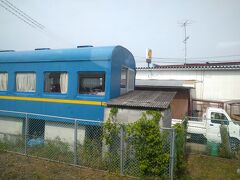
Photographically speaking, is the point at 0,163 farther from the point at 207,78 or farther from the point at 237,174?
the point at 207,78

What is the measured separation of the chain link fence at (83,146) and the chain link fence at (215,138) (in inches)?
156

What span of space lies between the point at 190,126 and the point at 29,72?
8.82m

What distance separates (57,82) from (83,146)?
11.6ft

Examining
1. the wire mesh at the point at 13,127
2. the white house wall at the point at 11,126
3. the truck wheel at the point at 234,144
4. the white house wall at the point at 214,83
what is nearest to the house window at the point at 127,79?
the wire mesh at the point at 13,127

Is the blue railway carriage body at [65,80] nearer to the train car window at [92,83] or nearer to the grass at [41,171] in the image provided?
the train car window at [92,83]

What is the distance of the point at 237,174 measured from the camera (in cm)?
790

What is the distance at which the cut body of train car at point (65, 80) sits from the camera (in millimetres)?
9422

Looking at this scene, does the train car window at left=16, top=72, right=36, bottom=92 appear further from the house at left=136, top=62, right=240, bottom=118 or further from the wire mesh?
the house at left=136, top=62, right=240, bottom=118

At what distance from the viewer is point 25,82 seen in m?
11.3

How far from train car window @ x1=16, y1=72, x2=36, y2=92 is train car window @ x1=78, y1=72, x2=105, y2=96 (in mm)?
2682

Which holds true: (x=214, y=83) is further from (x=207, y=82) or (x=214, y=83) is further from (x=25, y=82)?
(x=25, y=82)

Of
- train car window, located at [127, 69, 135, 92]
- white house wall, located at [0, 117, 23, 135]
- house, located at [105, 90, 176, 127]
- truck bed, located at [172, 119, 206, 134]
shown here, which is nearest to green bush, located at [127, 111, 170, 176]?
house, located at [105, 90, 176, 127]

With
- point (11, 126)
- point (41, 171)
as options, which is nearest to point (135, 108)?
point (41, 171)

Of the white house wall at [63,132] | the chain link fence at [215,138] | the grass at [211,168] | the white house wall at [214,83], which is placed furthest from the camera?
the white house wall at [214,83]
